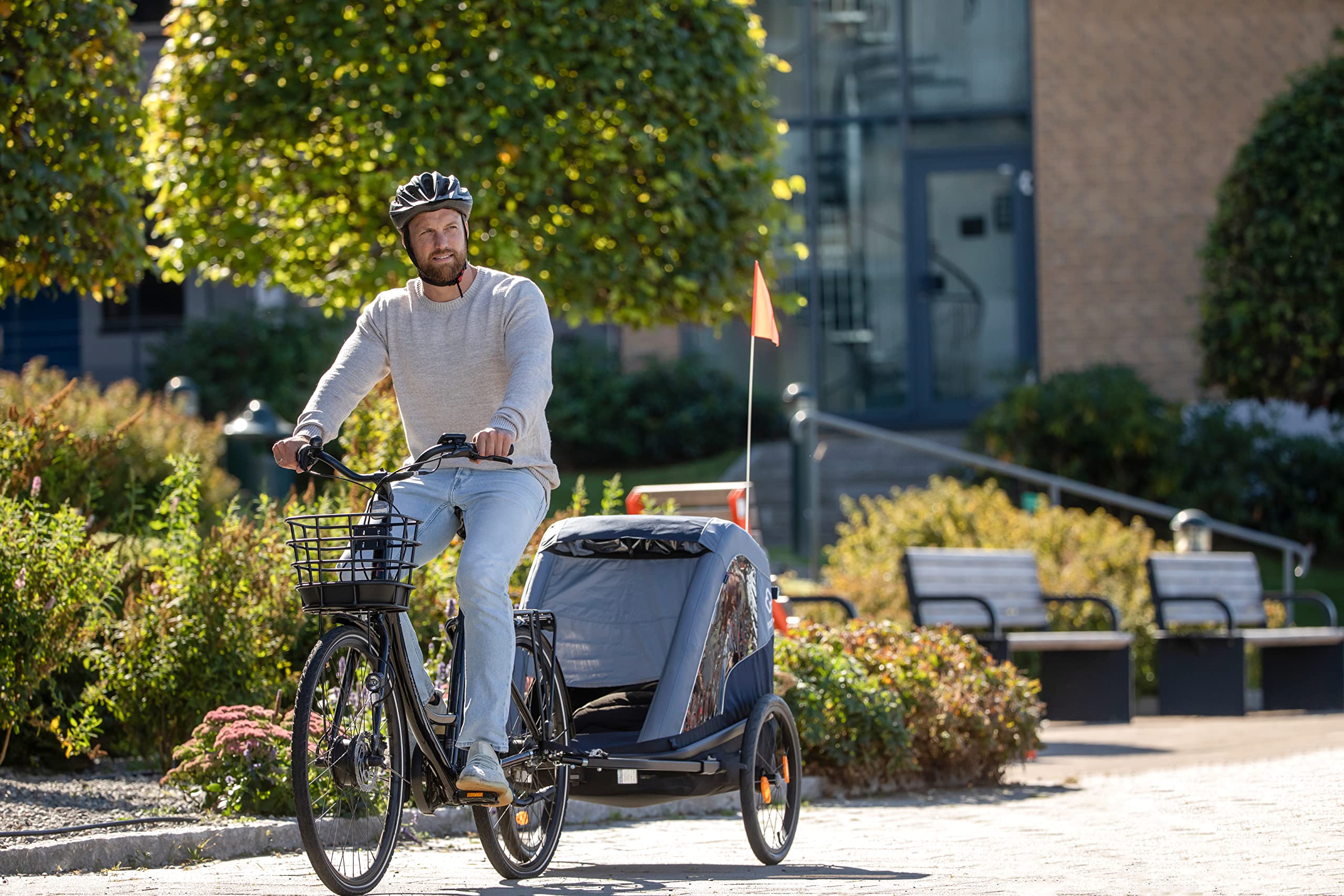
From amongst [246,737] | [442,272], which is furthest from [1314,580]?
[442,272]

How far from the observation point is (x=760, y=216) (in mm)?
9375

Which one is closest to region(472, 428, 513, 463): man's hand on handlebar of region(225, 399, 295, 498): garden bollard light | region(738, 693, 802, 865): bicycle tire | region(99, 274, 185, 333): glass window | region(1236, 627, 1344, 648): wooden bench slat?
region(738, 693, 802, 865): bicycle tire

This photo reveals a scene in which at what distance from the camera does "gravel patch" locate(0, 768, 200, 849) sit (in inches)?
213

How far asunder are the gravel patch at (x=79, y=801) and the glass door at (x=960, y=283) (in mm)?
13406

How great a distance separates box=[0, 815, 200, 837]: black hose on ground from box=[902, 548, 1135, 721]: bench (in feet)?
15.9

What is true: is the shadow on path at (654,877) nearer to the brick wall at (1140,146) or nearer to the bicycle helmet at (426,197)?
the bicycle helmet at (426,197)

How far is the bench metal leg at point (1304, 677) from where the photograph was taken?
37.6 ft

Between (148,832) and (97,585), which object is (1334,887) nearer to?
(148,832)

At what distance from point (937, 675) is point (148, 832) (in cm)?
390

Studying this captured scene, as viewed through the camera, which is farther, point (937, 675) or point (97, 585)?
point (937, 675)

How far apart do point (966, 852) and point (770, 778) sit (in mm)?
686

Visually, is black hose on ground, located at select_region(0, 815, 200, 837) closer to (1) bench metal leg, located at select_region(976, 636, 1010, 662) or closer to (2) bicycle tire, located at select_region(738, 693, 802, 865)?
(2) bicycle tire, located at select_region(738, 693, 802, 865)

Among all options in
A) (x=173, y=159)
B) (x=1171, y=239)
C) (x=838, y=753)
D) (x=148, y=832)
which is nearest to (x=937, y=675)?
(x=838, y=753)

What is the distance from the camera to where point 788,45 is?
1933 centimetres
